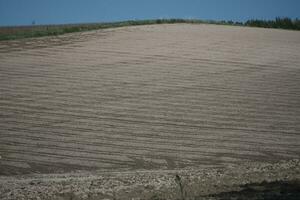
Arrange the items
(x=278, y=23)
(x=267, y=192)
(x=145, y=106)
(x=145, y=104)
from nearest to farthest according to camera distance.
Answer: (x=267, y=192), (x=145, y=106), (x=145, y=104), (x=278, y=23)

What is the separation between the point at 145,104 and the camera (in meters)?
12.5

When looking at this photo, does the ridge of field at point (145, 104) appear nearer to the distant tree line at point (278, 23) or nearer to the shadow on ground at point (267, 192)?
the shadow on ground at point (267, 192)

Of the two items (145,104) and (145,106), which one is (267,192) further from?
(145,104)

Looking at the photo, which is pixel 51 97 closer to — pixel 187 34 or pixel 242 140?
pixel 242 140

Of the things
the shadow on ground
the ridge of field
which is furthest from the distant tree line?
the shadow on ground

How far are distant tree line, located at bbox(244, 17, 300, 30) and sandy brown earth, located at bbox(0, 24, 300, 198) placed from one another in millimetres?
11183

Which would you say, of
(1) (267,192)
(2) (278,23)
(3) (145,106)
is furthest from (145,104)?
(2) (278,23)

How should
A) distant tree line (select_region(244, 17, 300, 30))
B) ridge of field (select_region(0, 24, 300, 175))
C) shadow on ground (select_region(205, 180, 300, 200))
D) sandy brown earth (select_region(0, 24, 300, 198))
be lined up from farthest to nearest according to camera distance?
distant tree line (select_region(244, 17, 300, 30)) → ridge of field (select_region(0, 24, 300, 175)) → sandy brown earth (select_region(0, 24, 300, 198)) → shadow on ground (select_region(205, 180, 300, 200))

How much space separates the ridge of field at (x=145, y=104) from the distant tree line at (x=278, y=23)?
10.9 meters

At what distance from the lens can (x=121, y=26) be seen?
29734 mm

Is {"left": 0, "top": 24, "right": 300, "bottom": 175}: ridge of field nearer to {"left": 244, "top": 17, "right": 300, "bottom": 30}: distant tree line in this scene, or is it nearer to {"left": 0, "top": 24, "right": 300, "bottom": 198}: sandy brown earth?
{"left": 0, "top": 24, "right": 300, "bottom": 198}: sandy brown earth

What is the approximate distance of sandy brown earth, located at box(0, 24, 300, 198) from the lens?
851cm

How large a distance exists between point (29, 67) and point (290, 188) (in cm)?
1326

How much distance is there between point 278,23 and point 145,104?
2406cm
